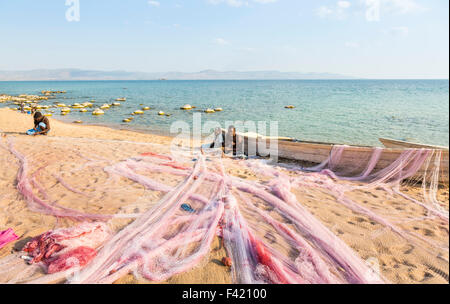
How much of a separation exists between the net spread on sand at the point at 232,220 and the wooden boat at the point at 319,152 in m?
0.12

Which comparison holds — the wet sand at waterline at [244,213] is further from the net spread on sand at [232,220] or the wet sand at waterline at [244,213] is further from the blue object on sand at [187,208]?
the blue object on sand at [187,208]

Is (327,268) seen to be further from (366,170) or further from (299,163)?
(299,163)

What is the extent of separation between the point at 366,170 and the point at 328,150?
120 cm

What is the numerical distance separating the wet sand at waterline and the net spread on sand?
1.1 inches

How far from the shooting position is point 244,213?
4223 millimetres

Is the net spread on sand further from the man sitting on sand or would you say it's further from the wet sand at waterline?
the man sitting on sand

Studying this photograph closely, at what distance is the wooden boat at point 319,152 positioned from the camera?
18.4ft

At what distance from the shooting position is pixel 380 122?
742 inches

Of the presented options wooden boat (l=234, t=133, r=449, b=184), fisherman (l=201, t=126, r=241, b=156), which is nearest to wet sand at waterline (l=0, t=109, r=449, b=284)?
wooden boat (l=234, t=133, r=449, b=184)

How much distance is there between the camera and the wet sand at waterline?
2973mm

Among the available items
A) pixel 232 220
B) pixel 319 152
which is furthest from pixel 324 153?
pixel 232 220

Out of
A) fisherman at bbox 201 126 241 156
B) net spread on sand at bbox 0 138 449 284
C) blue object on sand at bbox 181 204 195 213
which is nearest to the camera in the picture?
net spread on sand at bbox 0 138 449 284

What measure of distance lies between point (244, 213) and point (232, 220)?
0.44m

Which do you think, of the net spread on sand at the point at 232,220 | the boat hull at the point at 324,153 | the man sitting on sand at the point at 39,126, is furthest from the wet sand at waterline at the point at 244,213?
the man sitting on sand at the point at 39,126
